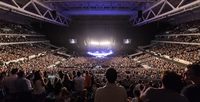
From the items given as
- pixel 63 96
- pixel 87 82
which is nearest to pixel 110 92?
pixel 63 96

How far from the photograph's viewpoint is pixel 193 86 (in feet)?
17.0

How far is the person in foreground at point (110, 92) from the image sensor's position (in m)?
5.43

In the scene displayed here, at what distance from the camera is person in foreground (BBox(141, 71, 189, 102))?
174 inches

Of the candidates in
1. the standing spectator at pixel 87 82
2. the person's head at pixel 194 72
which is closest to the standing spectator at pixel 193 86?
the person's head at pixel 194 72

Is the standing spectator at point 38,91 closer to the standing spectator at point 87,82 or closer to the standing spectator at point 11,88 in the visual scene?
the standing spectator at point 11,88

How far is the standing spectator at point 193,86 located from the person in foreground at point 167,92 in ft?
1.95

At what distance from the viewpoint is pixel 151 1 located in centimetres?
4806

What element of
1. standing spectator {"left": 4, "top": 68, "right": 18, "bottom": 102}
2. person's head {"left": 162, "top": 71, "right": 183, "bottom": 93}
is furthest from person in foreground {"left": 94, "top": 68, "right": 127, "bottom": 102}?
standing spectator {"left": 4, "top": 68, "right": 18, "bottom": 102}

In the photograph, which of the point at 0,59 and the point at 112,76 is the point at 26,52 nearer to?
the point at 0,59

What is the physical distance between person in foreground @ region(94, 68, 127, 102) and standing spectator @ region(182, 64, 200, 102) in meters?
0.95

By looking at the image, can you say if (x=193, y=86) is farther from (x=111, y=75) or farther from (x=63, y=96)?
(x=63, y=96)

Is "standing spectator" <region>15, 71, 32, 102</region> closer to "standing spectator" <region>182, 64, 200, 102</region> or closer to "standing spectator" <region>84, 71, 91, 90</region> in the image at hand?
"standing spectator" <region>84, 71, 91, 90</region>

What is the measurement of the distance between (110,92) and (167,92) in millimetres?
1208

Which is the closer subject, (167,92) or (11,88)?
(167,92)
